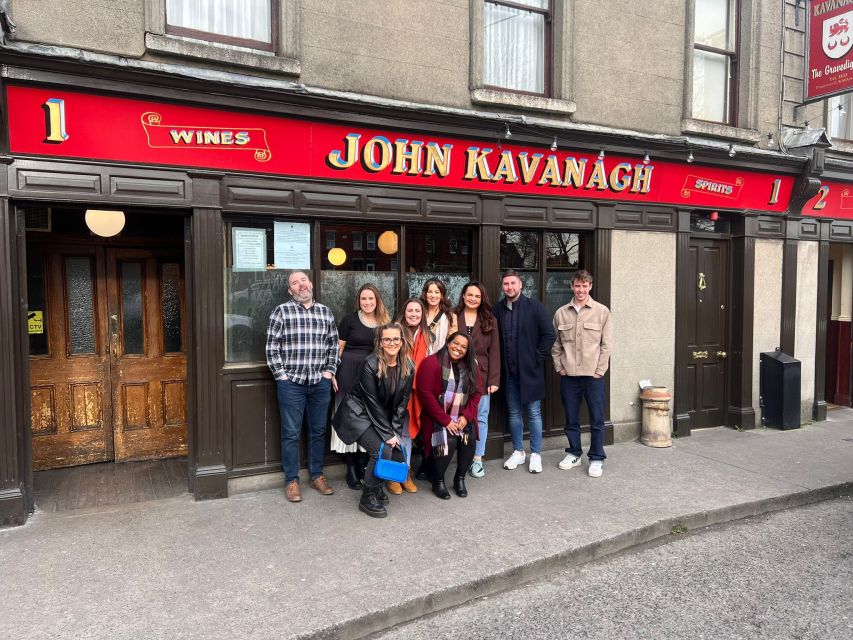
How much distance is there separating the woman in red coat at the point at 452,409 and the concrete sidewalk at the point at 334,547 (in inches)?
14.1

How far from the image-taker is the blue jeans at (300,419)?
5.42 meters

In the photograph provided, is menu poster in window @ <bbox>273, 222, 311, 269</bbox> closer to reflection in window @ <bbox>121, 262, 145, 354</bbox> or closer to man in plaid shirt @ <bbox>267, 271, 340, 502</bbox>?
man in plaid shirt @ <bbox>267, 271, 340, 502</bbox>

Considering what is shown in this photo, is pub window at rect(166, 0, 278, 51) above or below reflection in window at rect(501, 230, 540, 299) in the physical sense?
above

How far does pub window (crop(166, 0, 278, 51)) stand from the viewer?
537 centimetres

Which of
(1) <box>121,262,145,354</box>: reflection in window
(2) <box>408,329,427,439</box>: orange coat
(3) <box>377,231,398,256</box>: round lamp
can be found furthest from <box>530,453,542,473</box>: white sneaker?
(1) <box>121,262,145,354</box>: reflection in window

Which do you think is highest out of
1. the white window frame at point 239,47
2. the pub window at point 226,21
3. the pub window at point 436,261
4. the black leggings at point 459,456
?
the pub window at point 226,21

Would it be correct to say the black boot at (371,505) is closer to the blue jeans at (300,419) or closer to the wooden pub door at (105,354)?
the blue jeans at (300,419)

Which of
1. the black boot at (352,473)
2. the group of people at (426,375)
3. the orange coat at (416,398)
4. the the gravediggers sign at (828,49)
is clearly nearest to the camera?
the group of people at (426,375)

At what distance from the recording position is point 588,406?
644cm

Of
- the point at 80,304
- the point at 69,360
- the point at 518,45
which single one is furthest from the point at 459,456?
the point at 518,45

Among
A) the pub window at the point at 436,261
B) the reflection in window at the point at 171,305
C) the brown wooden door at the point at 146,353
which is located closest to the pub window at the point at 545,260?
the pub window at the point at 436,261

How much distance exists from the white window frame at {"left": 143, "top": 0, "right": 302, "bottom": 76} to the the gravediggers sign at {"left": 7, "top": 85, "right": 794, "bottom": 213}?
1.47ft

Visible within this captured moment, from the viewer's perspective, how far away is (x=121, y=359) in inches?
253

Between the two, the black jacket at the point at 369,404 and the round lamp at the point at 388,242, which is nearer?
the black jacket at the point at 369,404
